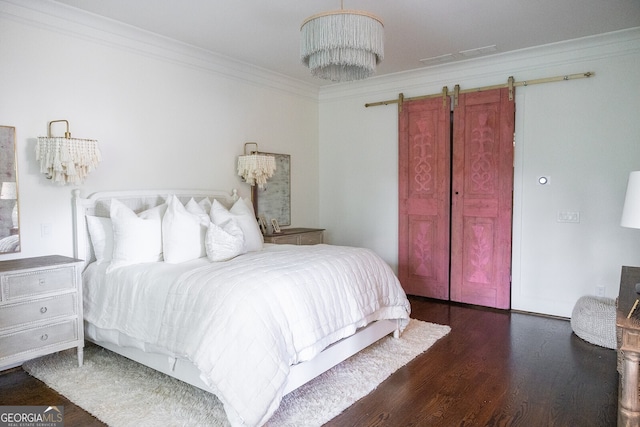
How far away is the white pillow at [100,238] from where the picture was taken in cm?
334

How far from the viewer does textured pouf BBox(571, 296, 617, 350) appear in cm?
347

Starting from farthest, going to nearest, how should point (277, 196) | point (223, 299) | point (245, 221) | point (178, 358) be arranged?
point (277, 196)
point (245, 221)
point (178, 358)
point (223, 299)

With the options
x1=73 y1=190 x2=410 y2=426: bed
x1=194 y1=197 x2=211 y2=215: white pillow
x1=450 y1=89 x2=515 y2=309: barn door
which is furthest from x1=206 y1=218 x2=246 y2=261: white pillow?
x1=450 y1=89 x2=515 y2=309: barn door

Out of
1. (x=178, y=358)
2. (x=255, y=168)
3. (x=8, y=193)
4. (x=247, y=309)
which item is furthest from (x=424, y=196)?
(x=8, y=193)

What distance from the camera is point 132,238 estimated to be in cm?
318

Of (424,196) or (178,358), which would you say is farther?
(424,196)

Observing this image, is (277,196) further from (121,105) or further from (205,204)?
(121,105)

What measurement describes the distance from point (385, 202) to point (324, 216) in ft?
3.30

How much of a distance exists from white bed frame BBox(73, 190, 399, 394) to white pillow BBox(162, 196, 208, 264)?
510 millimetres

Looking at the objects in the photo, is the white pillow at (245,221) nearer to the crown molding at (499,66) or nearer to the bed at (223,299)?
the bed at (223,299)

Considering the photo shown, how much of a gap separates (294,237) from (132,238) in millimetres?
2094

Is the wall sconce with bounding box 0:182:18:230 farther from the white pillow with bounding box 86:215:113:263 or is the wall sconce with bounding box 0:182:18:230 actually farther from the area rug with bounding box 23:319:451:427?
the area rug with bounding box 23:319:451:427

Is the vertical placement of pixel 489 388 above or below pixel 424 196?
below

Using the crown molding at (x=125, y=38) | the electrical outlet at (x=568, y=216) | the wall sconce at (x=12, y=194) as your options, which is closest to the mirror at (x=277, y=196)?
the crown molding at (x=125, y=38)
